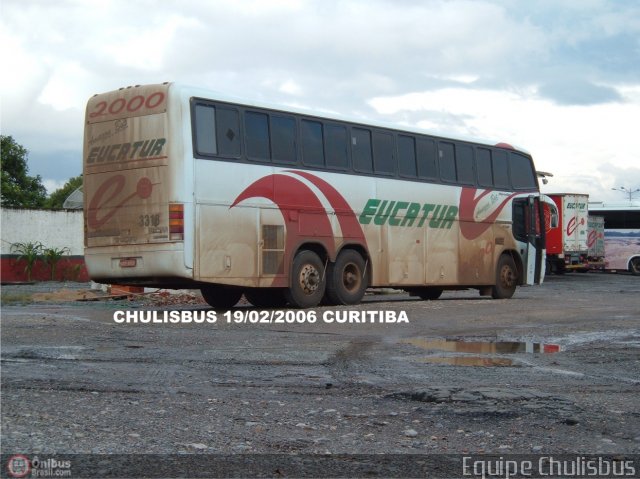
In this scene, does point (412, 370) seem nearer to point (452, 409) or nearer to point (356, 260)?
point (452, 409)

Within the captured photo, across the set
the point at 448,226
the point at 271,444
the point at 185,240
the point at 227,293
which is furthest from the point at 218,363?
the point at 448,226

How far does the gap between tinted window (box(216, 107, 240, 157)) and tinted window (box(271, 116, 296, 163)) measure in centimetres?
90

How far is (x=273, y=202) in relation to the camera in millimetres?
17281

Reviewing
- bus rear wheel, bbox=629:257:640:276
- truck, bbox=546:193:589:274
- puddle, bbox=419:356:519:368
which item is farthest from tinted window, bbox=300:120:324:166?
bus rear wheel, bbox=629:257:640:276

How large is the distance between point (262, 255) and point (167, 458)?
11.9 metres

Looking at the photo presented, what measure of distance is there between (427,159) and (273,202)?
5189 millimetres

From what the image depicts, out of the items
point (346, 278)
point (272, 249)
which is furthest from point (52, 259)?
point (272, 249)

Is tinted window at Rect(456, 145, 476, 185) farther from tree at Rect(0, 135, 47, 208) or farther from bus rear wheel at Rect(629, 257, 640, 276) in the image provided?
tree at Rect(0, 135, 47, 208)

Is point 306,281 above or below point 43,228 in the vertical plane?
below

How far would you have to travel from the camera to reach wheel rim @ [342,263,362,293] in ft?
62.5

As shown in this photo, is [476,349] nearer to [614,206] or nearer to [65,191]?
[614,206]

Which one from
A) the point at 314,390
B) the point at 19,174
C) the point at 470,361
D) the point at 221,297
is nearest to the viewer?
the point at 314,390

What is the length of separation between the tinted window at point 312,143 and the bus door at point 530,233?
7087 millimetres

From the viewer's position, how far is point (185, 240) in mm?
15617
